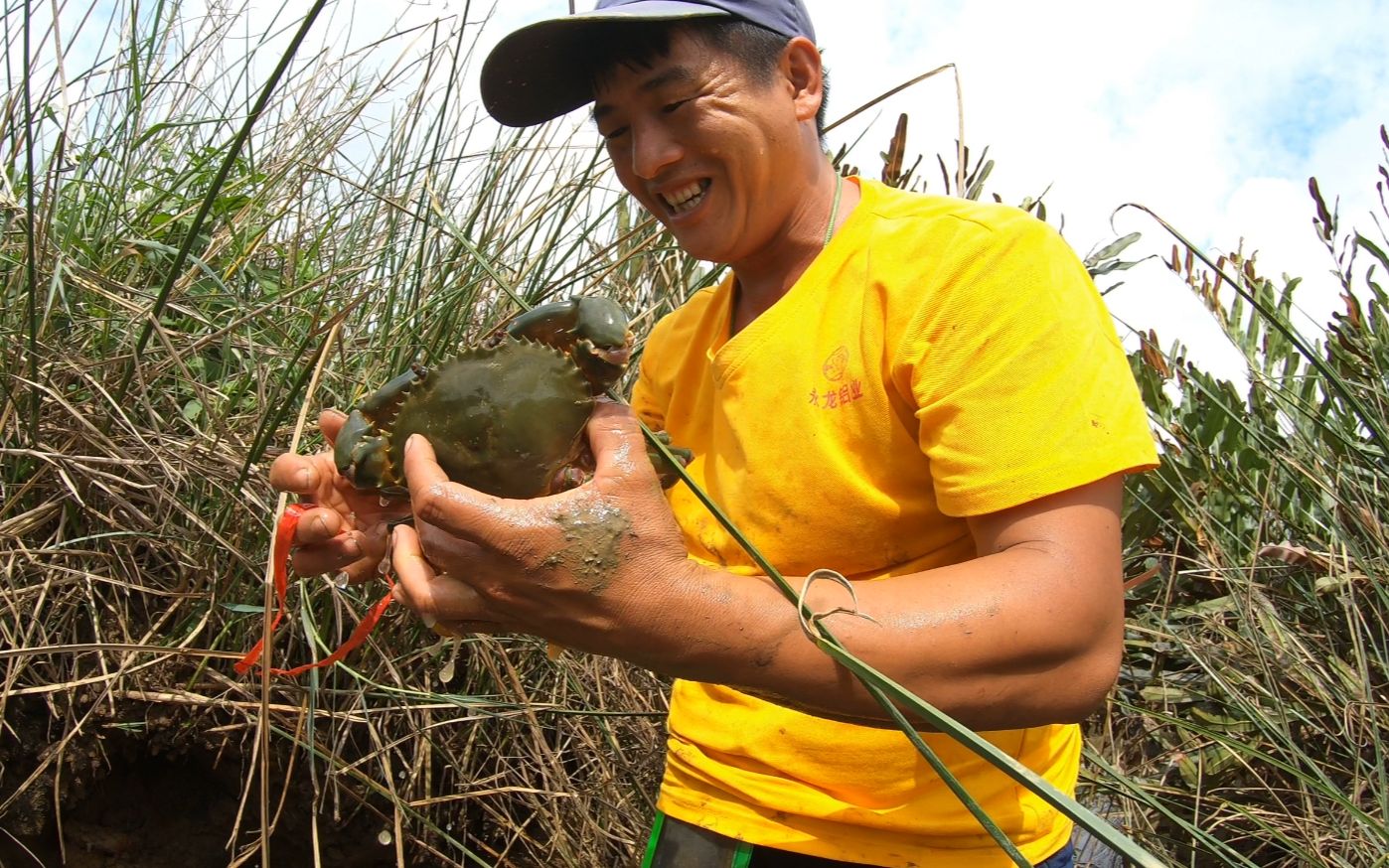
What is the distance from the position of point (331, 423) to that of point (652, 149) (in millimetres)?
687

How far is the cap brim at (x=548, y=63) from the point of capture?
1499mm

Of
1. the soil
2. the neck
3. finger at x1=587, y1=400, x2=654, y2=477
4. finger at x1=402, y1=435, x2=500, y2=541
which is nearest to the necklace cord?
the neck

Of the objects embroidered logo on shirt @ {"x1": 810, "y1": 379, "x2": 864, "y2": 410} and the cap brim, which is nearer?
embroidered logo on shirt @ {"x1": 810, "y1": 379, "x2": 864, "y2": 410}

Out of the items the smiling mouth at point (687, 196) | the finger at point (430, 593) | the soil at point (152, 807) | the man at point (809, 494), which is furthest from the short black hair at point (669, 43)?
the soil at point (152, 807)

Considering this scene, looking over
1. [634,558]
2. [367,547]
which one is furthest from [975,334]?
[367,547]

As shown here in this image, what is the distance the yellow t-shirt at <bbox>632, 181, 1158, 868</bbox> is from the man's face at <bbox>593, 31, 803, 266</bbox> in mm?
136

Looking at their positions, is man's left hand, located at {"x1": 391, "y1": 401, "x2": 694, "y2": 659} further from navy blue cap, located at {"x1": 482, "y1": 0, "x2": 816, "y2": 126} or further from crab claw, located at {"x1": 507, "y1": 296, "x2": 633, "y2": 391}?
navy blue cap, located at {"x1": 482, "y1": 0, "x2": 816, "y2": 126}

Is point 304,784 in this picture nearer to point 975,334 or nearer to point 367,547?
point 367,547

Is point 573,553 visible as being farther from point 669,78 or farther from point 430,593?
point 669,78

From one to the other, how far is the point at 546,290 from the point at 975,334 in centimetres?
157

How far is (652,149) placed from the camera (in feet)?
5.16

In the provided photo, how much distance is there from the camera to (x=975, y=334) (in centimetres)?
126

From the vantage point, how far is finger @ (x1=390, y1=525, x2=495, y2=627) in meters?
1.27

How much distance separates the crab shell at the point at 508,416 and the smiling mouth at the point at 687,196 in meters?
0.20
